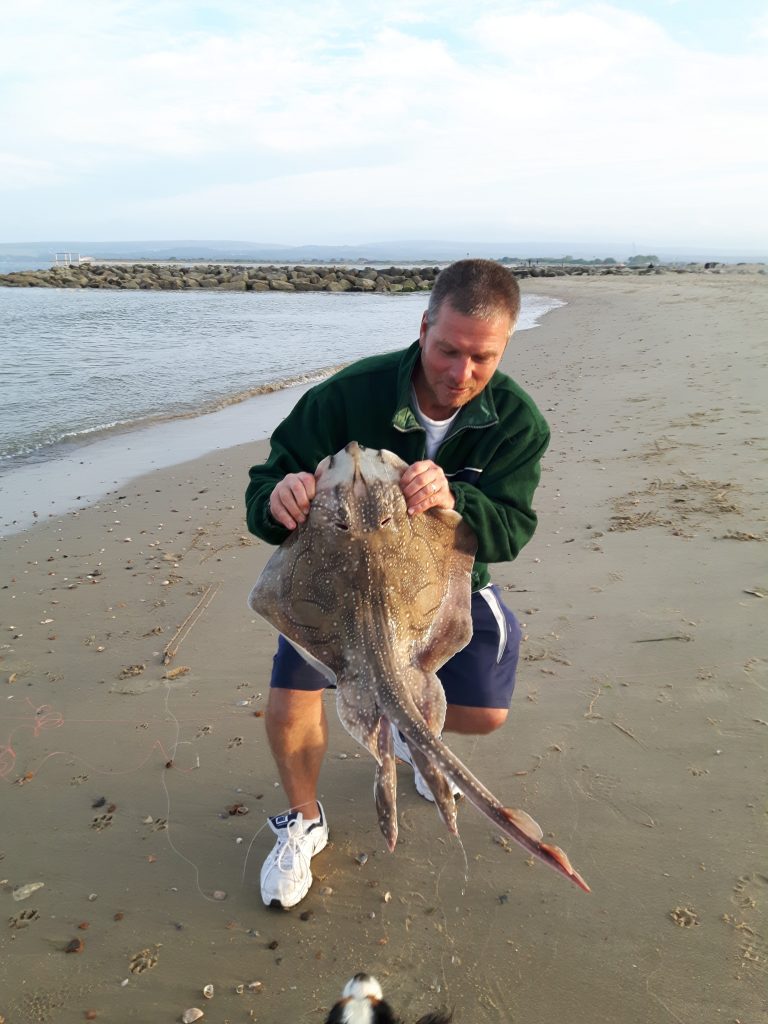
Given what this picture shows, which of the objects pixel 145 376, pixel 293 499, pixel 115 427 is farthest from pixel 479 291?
pixel 145 376

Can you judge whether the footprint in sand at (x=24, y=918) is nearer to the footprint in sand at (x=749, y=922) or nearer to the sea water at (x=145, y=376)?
the footprint in sand at (x=749, y=922)

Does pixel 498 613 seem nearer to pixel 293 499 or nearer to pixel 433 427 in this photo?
pixel 433 427

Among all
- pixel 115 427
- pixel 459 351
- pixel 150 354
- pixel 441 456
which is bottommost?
pixel 150 354

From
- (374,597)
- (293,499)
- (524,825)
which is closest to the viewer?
(524,825)

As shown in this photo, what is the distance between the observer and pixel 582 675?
414cm

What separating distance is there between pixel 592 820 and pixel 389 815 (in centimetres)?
145

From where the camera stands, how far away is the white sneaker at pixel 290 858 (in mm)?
2822

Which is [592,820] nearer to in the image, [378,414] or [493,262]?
[378,414]

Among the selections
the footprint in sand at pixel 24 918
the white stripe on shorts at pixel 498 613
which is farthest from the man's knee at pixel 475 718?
the footprint in sand at pixel 24 918

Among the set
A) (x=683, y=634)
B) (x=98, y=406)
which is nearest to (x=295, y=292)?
(x=98, y=406)

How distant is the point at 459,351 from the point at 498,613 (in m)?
1.26

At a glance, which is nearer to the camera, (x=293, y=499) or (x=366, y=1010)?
(x=366, y=1010)

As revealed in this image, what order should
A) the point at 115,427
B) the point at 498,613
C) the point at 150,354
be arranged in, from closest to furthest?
the point at 498,613 < the point at 115,427 < the point at 150,354

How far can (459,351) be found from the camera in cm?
284
